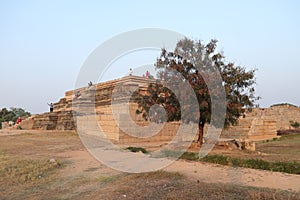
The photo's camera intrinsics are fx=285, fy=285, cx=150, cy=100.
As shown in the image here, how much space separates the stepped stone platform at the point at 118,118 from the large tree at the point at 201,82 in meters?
1.50

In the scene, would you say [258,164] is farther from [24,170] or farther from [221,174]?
[24,170]

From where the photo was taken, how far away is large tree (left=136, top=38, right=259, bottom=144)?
10.7m

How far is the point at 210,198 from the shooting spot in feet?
16.3

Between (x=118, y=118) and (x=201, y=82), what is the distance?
669cm

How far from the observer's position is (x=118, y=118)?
16.0 metres

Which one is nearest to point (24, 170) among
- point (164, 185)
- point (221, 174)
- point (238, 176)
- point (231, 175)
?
point (164, 185)

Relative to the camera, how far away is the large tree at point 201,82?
1066 cm

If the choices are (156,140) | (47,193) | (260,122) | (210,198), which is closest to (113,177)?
(47,193)

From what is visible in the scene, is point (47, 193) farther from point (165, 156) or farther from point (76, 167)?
point (165, 156)

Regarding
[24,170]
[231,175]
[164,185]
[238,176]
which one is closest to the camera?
[164,185]

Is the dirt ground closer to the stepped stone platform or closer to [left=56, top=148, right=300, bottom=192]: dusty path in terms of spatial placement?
[left=56, top=148, right=300, bottom=192]: dusty path

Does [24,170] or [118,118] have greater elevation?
[118,118]

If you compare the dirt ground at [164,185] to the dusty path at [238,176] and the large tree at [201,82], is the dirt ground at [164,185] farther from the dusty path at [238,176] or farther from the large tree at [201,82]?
the large tree at [201,82]

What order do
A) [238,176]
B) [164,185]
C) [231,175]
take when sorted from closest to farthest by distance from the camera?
1. [164,185]
2. [238,176]
3. [231,175]
